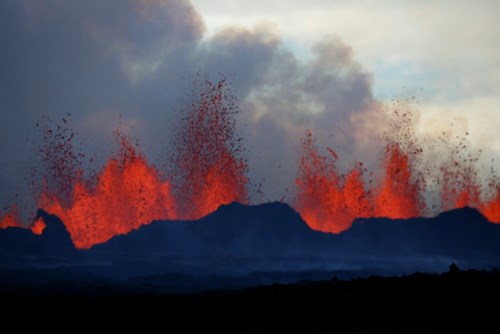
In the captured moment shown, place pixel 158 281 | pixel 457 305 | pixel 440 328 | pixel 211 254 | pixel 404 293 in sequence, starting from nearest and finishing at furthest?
1. pixel 440 328
2. pixel 457 305
3. pixel 404 293
4. pixel 158 281
5. pixel 211 254

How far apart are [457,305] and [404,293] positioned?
8.26 m

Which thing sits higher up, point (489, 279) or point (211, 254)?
point (211, 254)

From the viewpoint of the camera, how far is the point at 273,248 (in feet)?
632

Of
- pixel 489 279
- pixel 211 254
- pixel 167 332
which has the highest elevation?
pixel 211 254

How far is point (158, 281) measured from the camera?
590ft

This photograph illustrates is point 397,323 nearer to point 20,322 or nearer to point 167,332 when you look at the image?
point 167,332

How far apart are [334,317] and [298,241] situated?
99.3 meters

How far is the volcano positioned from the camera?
188500 millimetres

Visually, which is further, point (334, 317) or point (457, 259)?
point (457, 259)

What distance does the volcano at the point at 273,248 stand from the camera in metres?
188

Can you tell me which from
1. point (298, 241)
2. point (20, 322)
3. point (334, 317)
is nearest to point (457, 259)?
point (298, 241)

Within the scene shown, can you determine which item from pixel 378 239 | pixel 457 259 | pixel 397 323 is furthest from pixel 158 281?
pixel 397 323

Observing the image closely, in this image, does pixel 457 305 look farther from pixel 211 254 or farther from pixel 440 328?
pixel 211 254

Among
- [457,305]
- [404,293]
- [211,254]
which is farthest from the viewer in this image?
[211,254]
